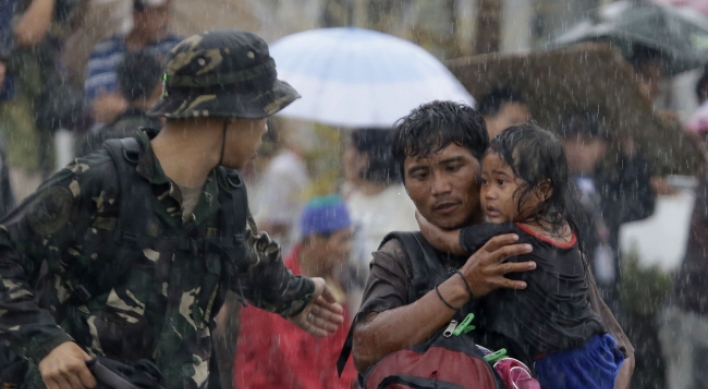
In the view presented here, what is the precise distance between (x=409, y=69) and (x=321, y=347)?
288 centimetres

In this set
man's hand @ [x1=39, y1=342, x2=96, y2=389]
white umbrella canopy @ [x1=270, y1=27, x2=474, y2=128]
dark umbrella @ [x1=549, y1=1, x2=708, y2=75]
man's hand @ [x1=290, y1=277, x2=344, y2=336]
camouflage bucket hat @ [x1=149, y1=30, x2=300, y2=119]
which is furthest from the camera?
dark umbrella @ [x1=549, y1=1, x2=708, y2=75]

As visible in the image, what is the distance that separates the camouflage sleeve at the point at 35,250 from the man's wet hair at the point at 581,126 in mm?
4438

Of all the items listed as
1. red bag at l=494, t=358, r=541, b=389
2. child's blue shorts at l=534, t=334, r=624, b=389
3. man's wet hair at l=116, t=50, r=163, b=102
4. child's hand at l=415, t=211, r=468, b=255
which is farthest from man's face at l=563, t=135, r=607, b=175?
red bag at l=494, t=358, r=541, b=389

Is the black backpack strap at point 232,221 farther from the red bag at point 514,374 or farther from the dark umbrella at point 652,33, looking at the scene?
the dark umbrella at point 652,33

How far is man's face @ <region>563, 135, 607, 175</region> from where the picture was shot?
7250 millimetres

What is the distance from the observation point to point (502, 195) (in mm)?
3498

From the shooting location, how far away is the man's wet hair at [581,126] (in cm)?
732

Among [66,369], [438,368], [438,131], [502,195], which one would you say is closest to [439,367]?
[438,368]

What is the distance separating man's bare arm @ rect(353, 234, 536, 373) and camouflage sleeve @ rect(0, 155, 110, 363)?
3.41 ft

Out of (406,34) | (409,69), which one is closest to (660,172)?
(409,69)

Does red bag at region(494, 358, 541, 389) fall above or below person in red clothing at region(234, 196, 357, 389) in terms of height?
above

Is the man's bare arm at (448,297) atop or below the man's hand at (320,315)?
atop

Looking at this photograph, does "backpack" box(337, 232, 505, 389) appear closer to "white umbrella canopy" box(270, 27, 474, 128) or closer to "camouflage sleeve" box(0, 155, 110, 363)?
"camouflage sleeve" box(0, 155, 110, 363)

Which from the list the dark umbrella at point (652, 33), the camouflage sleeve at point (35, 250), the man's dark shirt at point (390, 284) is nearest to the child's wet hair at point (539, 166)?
the man's dark shirt at point (390, 284)
